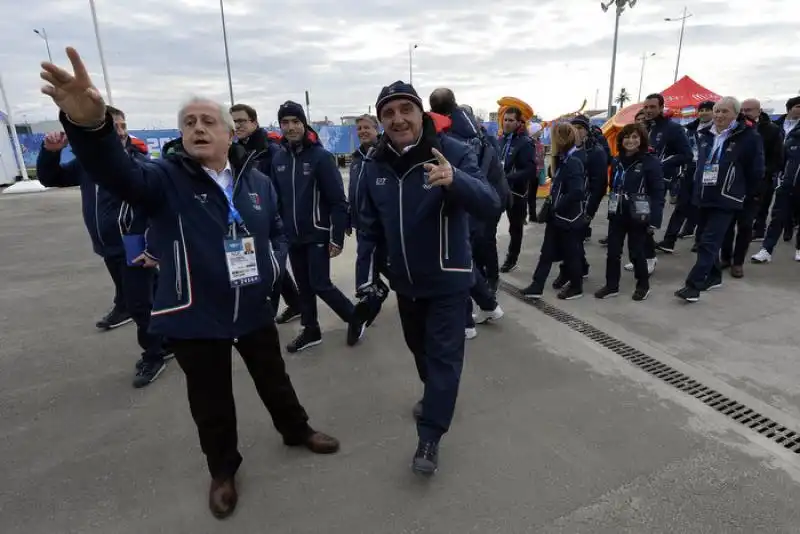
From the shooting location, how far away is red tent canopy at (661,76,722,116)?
14.2m

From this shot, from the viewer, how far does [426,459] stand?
2.41 metres

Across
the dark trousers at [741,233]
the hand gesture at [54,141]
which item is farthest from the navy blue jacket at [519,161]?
the hand gesture at [54,141]

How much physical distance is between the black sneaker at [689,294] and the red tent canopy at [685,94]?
11793mm

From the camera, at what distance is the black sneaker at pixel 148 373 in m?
3.47

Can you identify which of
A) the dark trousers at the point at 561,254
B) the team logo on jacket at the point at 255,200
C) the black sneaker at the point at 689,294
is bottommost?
the black sneaker at the point at 689,294

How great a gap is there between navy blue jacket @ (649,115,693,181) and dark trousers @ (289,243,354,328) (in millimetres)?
4727

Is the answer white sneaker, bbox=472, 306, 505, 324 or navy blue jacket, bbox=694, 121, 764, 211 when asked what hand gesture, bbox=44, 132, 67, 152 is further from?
navy blue jacket, bbox=694, 121, 764, 211

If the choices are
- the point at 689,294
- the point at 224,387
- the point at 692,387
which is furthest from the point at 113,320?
the point at 689,294

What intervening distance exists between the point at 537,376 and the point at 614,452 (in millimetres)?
901

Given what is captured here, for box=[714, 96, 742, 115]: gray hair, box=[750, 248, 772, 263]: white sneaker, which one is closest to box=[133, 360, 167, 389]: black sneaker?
box=[714, 96, 742, 115]: gray hair

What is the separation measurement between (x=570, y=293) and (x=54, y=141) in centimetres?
459

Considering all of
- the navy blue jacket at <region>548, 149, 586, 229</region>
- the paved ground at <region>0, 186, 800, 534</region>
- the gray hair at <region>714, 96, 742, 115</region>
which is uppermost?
the gray hair at <region>714, 96, 742, 115</region>

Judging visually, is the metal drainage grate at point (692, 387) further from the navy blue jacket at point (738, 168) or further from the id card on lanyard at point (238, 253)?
the id card on lanyard at point (238, 253)

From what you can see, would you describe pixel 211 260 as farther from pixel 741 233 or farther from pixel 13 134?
pixel 13 134
